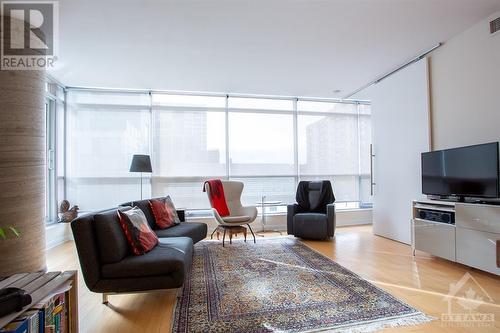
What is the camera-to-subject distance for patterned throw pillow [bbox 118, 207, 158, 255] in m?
2.27

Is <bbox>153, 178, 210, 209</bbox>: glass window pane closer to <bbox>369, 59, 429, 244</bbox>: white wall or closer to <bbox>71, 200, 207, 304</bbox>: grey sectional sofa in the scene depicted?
<bbox>71, 200, 207, 304</bbox>: grey sectional sofa

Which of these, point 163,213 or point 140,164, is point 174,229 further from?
point 140,164

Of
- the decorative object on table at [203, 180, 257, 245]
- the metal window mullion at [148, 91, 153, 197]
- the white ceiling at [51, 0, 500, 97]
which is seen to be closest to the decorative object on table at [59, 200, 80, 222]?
the metal window mullion at [148, 91, 153, 197]

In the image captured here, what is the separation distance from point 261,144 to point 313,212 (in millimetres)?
1732

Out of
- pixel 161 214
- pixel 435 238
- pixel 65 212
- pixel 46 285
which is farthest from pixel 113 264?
pixel 435 238

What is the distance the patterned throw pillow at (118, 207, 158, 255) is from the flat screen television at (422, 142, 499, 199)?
3.39 m

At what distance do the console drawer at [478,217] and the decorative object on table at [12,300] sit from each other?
147 inches

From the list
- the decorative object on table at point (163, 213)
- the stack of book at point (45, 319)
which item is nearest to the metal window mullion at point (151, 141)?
the decorative object on table at point (163, 213)

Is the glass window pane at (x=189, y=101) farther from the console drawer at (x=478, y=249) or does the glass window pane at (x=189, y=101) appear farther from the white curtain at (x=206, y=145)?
the console drawer at (x=478, y=249)

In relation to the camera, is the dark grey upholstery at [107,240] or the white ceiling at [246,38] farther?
the white ceiling at [246,38]

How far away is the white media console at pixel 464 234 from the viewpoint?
2543 millimetres

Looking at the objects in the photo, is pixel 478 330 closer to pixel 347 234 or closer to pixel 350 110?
pixel 347 234

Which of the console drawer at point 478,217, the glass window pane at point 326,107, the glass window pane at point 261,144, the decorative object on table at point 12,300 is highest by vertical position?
the glass window pane at point 326,107

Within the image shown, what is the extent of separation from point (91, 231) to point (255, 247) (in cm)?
238
